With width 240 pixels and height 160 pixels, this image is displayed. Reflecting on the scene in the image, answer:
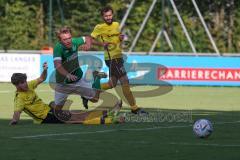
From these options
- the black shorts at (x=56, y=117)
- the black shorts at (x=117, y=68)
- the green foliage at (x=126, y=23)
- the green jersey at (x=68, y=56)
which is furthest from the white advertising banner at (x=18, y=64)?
the black shorts at (x=56, y=117)

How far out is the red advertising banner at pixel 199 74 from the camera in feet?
110

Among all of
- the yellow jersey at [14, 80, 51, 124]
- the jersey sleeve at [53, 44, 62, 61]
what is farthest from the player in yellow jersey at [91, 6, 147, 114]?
the yellow jersey at [14, 80, 51, 124]

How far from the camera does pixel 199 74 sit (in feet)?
112

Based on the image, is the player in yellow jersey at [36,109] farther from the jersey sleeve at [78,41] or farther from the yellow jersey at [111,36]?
the yellow jersey at [111,36]

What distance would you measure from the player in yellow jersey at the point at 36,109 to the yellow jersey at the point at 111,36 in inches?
95.6

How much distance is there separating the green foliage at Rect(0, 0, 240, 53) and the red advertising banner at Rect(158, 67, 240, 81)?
46.2ft

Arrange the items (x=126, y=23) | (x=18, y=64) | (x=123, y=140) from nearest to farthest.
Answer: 1. (x=123, y=140)
2. (x=18, y=64)
3. (x=126, y=23)

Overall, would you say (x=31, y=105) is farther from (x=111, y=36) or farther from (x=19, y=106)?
(x=111, y=36)

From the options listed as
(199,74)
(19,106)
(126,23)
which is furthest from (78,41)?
(126,23)

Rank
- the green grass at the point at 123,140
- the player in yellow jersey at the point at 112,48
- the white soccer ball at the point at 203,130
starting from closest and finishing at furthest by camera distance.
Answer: the green grass at the point at 123,140
the white soccer ball at the point at 203,130
the player in yellow jersey at the point at 112,48

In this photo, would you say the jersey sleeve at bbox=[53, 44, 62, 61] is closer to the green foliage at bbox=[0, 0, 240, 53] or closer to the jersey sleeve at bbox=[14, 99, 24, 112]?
the jersey sleeve at bbox=[14, 99, 24, 112]

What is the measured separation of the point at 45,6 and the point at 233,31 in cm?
1117

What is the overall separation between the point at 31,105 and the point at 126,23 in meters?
35.5

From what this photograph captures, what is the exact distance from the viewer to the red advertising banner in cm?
3366
